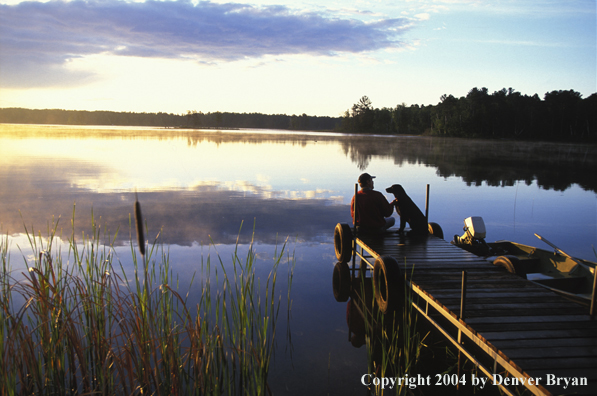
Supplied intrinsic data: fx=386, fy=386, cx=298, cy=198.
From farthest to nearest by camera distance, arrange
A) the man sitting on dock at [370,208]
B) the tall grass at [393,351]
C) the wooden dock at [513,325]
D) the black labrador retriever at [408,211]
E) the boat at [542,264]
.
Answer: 1. the man sitting on dock at [370,208]
2. the black labrador retriever at [408,211]
3. the boat at [542,264]
4. the tall grass at [393,351]
5. the wooden dock at [513,325]

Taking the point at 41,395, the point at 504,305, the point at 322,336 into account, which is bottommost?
the point at 322,336

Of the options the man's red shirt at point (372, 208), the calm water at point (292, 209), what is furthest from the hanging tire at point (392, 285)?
the man's red shirt at point (372, 208)

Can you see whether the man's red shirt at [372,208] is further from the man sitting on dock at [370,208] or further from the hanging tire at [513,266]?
the hanging tire at [513,266]

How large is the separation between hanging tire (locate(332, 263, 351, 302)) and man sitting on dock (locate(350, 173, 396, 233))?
95 cm

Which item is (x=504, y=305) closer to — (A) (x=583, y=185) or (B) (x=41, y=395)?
(B) (x=41, y=395)

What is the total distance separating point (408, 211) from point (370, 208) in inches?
30.6

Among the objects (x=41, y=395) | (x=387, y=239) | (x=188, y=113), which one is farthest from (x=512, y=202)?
(x=188, y=113)

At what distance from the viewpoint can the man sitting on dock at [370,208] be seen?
801 centimetres

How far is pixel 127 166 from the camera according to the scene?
Result: 74.5 feet

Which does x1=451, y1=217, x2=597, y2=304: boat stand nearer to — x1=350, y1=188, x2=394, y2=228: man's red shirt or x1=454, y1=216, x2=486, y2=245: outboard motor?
x1=454, y1=216, x2=486, y2=245: outboard motor

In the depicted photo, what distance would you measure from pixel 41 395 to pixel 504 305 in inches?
193

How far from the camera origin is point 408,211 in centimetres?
793

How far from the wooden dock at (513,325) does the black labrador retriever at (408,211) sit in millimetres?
1603

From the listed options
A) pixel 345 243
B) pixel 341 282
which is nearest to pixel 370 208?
pixel 345 243
